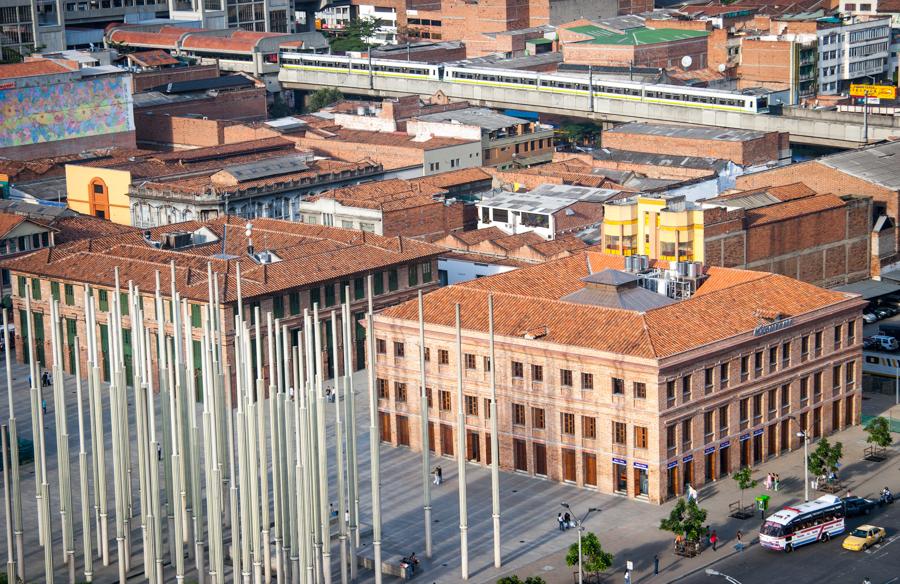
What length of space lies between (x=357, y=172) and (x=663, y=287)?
2388 inches

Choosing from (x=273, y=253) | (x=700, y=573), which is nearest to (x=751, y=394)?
(x=700, y=573)

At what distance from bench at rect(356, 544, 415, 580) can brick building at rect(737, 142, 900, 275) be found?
2624 inches

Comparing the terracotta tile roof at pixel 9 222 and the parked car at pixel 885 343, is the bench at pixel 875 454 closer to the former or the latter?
the parked car at pixel 885 343

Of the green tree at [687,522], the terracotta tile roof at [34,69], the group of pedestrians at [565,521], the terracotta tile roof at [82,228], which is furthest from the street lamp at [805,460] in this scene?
the terracotta tile roof at [34,69]

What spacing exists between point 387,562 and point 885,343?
173 feet

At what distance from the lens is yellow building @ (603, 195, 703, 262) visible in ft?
405

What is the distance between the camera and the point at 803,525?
92.6 metres

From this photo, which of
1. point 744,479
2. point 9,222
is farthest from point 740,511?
point 9,222

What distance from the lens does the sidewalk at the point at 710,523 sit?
90125mm

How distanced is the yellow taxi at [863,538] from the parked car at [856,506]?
141 inches

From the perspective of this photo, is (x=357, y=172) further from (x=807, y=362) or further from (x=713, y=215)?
(x=807, y=362)

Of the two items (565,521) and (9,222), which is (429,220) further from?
(565,521)

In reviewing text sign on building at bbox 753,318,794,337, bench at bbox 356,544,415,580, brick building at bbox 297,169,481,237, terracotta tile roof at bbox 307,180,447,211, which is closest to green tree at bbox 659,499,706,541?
bench at bbox 356,544,415,580

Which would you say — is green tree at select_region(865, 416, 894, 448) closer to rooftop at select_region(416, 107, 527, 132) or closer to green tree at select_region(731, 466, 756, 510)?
green tree at select_region(731, 466, 756, 510)
